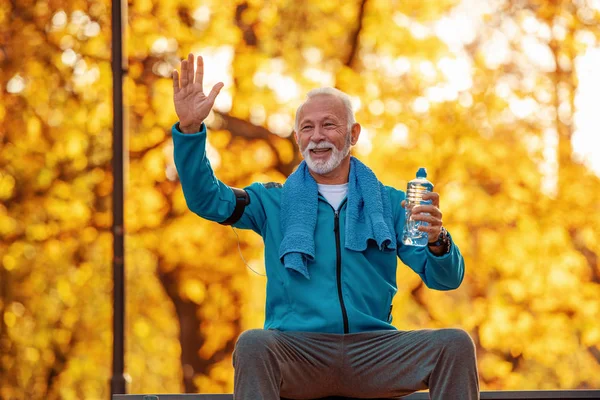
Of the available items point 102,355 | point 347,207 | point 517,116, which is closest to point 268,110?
point 517,116

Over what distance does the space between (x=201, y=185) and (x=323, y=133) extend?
48 cm

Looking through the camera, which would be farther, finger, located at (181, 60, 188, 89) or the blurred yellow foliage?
the blurred yellow foliage

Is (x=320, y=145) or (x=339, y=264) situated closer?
(x=339, y=264)

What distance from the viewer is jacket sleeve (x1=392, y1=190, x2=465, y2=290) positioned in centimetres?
254

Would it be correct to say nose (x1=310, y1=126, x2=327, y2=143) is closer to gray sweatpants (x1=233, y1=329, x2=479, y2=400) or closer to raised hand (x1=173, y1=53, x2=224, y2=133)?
raised hand (x1=173, y1=53, x2=224, y2=133)

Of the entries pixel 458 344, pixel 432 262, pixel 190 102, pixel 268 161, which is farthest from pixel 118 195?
pixel 458 344

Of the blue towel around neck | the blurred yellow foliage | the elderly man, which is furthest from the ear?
the blurred yellow foliage

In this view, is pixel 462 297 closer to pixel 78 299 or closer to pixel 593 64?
pixel 593 64

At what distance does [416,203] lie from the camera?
2.66m

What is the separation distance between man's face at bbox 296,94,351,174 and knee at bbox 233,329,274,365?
728 mm

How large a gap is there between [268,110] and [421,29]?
1304 mm

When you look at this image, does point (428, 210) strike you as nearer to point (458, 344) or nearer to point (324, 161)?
point (458, 344)

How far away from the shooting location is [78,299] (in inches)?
257

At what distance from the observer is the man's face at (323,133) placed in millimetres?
2824
